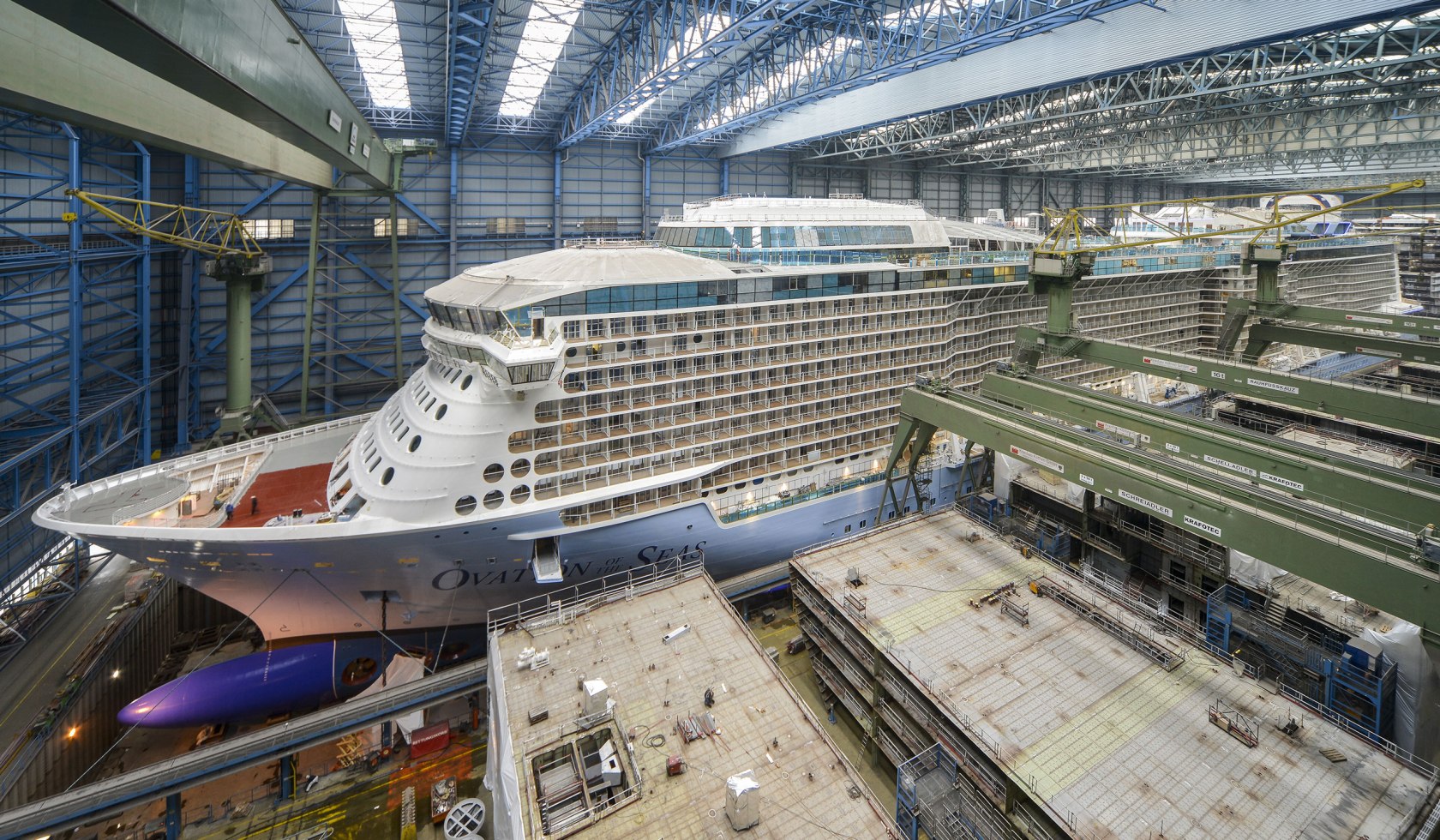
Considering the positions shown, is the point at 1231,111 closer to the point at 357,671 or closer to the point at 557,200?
the point at 557,200

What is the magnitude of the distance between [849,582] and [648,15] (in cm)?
2126

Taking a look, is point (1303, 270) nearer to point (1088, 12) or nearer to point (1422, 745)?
point (1088, 12)

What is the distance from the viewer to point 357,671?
18000 mm

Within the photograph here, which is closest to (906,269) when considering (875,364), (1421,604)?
(875,364)

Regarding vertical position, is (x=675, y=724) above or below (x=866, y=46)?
below

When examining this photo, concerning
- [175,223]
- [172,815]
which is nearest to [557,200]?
[175,223]

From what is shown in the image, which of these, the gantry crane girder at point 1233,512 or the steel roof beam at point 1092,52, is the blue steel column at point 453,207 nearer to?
the steel roof beam at point 1092,52

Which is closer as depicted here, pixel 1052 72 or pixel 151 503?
pixel 151 503

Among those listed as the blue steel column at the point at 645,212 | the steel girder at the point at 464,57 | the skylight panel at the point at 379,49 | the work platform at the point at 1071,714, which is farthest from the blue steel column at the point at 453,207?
the work platform at the point at 1071,714

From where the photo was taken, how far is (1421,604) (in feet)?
33.1

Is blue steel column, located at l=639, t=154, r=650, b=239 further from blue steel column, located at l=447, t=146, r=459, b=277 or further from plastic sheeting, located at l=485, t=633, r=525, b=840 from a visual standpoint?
plastic sheeting, located at l=485, t=633, r=525, b=840

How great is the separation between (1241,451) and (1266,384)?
5933 millimetres

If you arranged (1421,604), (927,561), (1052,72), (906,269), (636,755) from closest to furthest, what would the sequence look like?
(1421,604), (636,755), (927,561), (906,269), (1052,72)

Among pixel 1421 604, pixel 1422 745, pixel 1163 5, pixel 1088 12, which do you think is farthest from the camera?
pixel 1163 5
